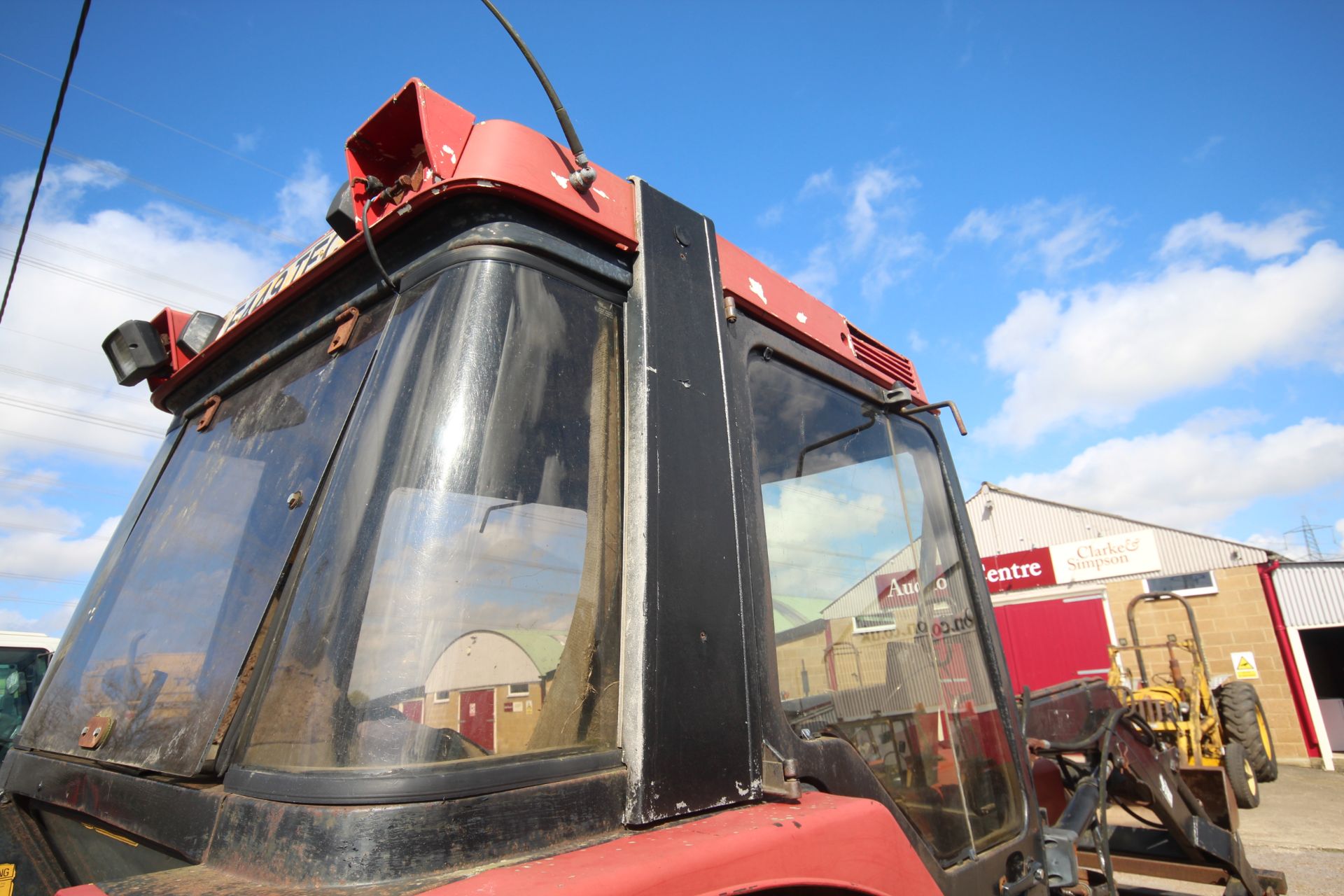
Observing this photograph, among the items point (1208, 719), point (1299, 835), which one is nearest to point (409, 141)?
point (1299, 835)

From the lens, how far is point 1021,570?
1809 cm

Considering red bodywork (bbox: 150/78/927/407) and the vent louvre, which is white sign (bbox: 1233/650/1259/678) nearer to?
the vent louvre

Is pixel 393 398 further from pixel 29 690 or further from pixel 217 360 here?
pixel 29 690

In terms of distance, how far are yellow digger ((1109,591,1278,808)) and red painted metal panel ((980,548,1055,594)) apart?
6.06 m

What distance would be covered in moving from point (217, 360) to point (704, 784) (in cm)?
174

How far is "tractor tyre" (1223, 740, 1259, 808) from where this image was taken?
25.1 ft

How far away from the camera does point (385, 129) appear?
4.99 ft

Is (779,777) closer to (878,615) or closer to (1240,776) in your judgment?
(878,615)

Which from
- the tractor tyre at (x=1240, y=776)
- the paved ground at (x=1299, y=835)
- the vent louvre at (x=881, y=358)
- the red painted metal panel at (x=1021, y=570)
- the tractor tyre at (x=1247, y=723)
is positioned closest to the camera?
the vent louvre at (x=881, y=358)

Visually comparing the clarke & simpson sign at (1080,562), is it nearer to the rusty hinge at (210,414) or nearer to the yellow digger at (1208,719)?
the yellow digger at (1208,719)

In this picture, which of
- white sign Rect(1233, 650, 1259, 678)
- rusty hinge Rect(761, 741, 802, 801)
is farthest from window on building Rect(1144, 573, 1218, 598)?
rusty hinge Rect(761, 741, 802, 801)

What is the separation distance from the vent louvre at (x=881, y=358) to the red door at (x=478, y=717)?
1485 millimetres

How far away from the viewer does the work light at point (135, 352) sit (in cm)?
223

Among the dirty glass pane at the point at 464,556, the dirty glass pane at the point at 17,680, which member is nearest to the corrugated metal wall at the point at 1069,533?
the dirty glass pane at the point at 17,680
